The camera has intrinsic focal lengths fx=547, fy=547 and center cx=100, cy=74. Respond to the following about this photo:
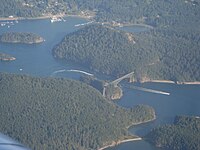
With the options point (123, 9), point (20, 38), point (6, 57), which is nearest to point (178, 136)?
point (6, 57)

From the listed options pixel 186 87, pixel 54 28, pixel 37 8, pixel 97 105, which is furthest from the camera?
pixel 37 8

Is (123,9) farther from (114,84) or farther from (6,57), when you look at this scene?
(114,84)

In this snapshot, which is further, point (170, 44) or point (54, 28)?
point (54, 28)

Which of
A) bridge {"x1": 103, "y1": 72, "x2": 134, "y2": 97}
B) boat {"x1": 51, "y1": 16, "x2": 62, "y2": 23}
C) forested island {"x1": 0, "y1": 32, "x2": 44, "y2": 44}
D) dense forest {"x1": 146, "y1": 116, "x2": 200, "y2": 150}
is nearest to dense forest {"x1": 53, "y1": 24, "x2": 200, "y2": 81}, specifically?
bridge {"x1": 103, "y1": 72, "x2": 134, "y2": 97}

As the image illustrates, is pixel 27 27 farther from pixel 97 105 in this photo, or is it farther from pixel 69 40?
pixel 97 105

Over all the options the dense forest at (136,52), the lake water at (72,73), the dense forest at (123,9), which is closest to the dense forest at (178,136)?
the lake water at (72,73)

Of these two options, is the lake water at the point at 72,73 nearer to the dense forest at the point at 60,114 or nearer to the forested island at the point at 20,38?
the forested island at the point at 20,38

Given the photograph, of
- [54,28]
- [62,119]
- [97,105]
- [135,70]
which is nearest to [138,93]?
[135,70]
